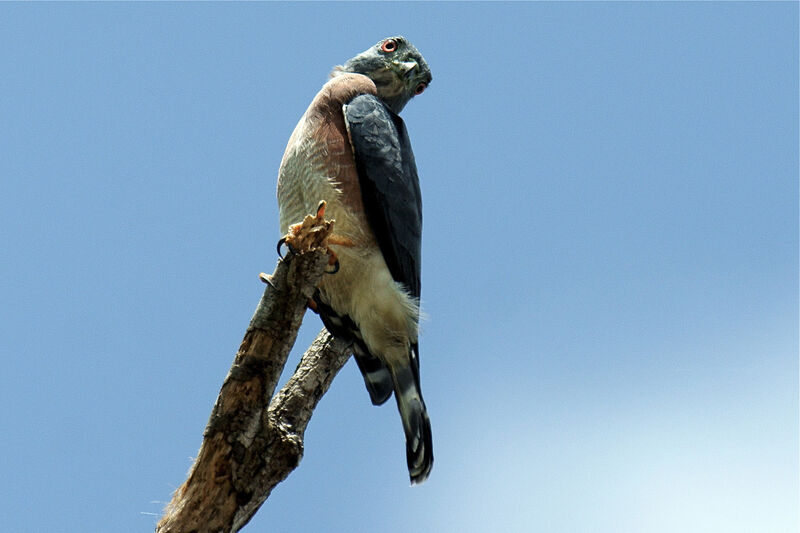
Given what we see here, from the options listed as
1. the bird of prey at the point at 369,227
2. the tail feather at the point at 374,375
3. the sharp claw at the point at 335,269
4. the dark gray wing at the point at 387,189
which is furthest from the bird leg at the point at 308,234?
the tail feather at the point at 374,375

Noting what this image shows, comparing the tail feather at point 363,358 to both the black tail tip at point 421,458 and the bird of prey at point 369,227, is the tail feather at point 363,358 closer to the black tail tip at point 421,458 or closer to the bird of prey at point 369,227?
the bird of prey at point 369,227

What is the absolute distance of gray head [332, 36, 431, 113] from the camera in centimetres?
609

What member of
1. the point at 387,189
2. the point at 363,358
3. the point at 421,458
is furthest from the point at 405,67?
the point at 421,458

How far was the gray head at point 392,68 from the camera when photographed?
6.09 m

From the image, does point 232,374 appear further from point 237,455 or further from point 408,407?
point 408,407

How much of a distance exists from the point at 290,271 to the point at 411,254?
1079 millimetres

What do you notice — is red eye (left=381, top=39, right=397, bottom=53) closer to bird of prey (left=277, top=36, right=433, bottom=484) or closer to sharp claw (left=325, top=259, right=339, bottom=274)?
bird of prey (left=277, top=36, right=433, bottom=484)

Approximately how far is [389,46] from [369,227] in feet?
5.13

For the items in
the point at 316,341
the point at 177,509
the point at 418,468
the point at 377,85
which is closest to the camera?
the point at 177,509

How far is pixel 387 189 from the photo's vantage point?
5.23 metres

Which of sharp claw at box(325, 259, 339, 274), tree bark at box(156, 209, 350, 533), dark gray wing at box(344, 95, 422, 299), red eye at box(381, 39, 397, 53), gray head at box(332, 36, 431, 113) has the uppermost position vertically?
red eye at box(381, 39, 397, 53)

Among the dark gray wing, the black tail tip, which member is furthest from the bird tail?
the dark gray wing

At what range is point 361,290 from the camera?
206 inches

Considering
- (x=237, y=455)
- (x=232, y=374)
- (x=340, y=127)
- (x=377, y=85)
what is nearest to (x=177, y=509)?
(x=237, y=455)
